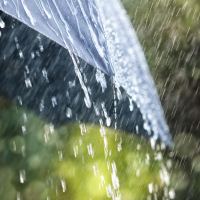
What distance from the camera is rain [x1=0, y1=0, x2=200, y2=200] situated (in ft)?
3.26

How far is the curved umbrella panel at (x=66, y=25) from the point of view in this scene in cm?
73

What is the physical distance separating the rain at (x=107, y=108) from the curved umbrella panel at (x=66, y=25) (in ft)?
0.04

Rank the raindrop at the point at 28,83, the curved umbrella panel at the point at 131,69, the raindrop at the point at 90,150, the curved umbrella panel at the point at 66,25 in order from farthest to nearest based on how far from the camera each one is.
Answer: the raindrop at the point at 28,83, the raindrop at the point at 90,150, the curved umbrella panel at the point at 131,69, the curved umbrella panel at the point at 66,25

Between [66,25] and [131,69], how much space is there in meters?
0.37

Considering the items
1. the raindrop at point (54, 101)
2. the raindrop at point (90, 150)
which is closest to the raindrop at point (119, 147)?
the raindrop at point (90, 150)

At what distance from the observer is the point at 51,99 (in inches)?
47.3

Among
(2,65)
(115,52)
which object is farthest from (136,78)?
(2,65)

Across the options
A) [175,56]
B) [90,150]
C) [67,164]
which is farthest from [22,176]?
[175,56]

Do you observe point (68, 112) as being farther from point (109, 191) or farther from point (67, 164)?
point (109, 191)

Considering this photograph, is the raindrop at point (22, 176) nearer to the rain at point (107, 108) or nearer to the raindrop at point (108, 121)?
the rain at point (107, 108)

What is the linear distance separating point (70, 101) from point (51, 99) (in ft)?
0.30

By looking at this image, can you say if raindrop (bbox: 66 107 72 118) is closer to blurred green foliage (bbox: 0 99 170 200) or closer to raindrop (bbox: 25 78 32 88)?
blurred green foliage (bbox: 0 99 170 200)

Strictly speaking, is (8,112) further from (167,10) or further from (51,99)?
(167,10)

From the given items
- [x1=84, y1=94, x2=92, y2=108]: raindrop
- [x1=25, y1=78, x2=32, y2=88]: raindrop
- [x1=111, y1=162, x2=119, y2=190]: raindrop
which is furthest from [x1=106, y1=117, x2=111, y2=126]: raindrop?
[x1=25, y1=78, x2=32, y2=88]: raindrop
